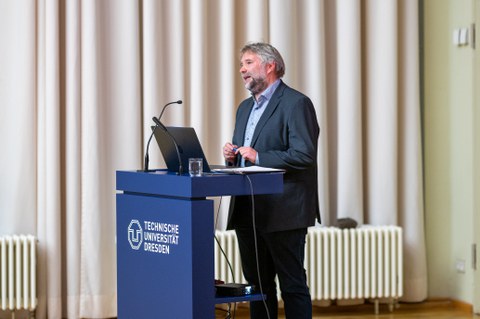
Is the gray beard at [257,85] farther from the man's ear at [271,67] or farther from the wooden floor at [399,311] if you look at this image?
the wooden floor at [399,311]

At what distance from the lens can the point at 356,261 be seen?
19.7 ft

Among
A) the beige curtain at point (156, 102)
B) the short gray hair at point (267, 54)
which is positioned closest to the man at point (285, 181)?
the short gray hair at point (267, 54)

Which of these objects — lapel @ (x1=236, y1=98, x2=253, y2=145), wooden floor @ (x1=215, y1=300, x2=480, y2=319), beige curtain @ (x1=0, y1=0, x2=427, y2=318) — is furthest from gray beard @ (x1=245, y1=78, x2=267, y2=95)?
wooden floor @ (x1=215, y1=300, x2=480, y2=319)

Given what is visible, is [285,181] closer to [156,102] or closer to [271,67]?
[271,67]

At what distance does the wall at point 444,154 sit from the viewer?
628 cm

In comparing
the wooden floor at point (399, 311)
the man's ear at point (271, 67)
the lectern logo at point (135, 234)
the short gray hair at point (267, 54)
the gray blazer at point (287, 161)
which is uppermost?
the short gray hair at point (267, 54)

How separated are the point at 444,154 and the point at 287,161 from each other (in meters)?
2.59

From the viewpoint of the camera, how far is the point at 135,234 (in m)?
4.00

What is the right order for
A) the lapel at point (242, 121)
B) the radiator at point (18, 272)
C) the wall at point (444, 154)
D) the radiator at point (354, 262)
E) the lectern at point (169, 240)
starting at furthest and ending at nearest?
1. the wall at point (444, 154)
2. the radiator at point (354, 262)
3. the radiator at point (18, 272)
4. the lapel at point (242, 121)
5. the lectern at point (169, 240)

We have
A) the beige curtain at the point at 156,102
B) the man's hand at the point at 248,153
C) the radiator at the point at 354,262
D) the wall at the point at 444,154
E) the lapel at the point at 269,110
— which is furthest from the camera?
the wall at the point at 444,154

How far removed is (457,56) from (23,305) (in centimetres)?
341

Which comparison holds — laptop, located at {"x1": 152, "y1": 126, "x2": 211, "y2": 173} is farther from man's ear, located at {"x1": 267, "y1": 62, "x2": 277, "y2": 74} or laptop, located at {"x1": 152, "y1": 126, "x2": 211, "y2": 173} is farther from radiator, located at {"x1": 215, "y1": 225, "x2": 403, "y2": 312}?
radiator, located at {"x1": 215, "y1": 225, "x2": 403, "y2": 312}

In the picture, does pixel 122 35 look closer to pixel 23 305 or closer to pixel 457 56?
pixel 23 305

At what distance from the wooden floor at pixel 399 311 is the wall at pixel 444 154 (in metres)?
0.10
